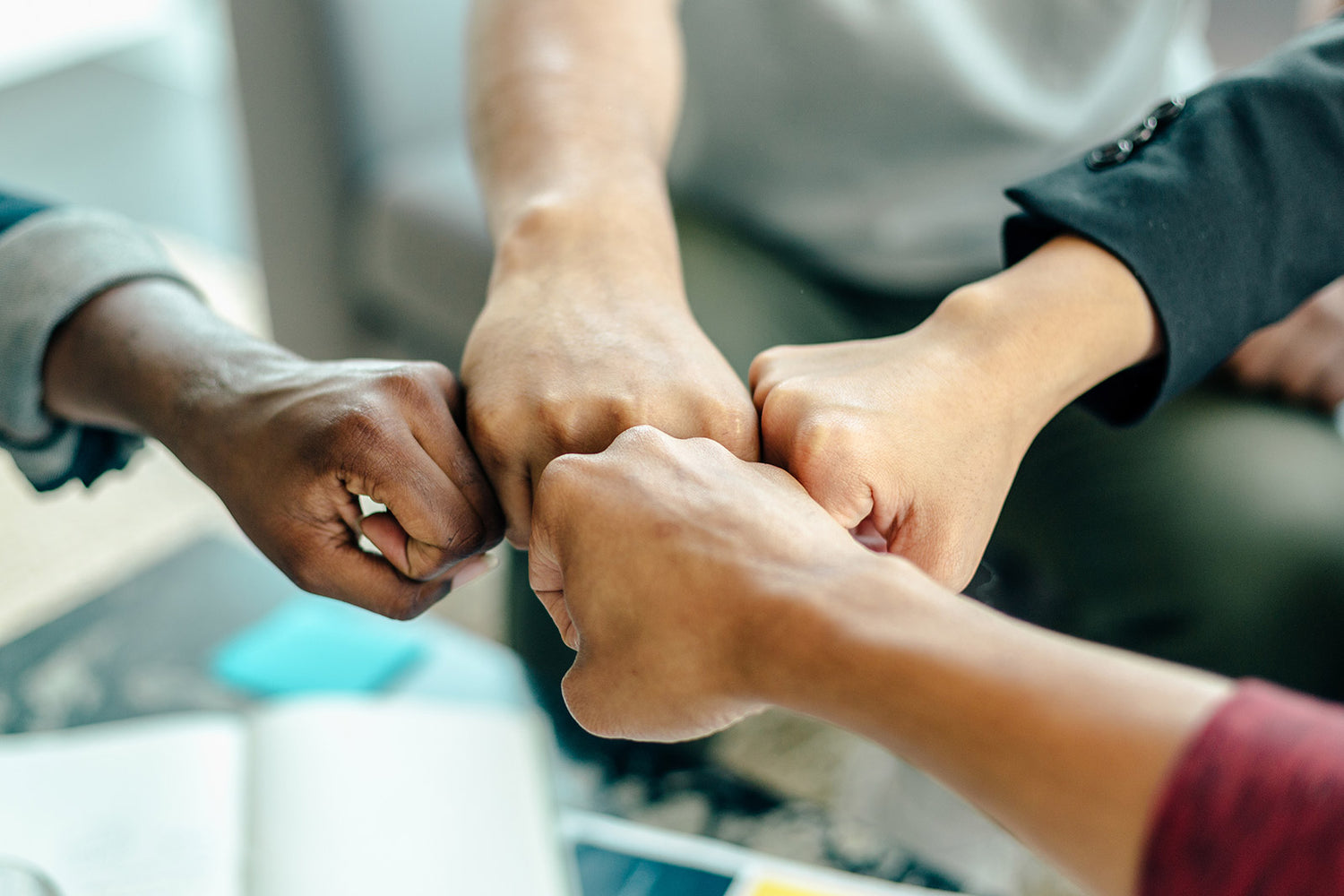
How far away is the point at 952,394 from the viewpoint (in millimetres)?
371

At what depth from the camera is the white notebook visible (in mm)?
498

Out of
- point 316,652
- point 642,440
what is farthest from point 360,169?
point 642,440

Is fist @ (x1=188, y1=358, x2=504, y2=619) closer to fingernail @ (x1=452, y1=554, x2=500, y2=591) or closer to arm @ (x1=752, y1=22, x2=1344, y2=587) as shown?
fingernail @ (x1=452, y1=554, x2=500, y2=591)

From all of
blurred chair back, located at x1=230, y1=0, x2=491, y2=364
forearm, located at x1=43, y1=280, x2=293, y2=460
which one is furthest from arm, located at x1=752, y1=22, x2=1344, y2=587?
blurred chair back, located at x1=230, y1=0, x2=491, y2=364

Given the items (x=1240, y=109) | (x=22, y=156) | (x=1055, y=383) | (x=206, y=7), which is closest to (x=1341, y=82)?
(x=1240, y=109)

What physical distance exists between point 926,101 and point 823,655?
43 cm

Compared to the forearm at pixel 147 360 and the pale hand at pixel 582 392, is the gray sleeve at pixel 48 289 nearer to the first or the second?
the forearm at pixel 147 360

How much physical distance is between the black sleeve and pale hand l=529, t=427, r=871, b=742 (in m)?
0.18

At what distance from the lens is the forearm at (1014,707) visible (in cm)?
20

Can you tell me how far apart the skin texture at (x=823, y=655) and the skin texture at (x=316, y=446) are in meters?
0.05

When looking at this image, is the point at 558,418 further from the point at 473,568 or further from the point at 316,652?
the point at 316,652

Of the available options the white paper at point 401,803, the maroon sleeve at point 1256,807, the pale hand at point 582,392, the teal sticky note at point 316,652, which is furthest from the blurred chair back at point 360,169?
the maroon sleeve at point 1256,807

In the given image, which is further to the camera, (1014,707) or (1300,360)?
(1300,360)

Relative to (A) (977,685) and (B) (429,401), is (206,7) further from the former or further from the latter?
(A) (977,685)
